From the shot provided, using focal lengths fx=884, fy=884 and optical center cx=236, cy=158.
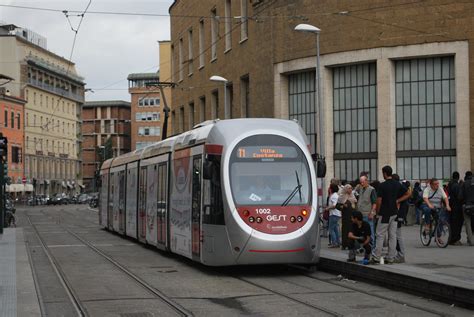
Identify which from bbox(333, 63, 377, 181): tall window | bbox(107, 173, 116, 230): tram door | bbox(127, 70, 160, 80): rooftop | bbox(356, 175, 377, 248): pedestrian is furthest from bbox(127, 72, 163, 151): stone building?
bbox(356, 175, 377, 248): pedestrian

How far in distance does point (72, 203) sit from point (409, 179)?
245ft

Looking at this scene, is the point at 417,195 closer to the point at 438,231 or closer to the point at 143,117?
the point at 438,231

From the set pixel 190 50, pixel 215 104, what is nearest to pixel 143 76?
pixel 190 50

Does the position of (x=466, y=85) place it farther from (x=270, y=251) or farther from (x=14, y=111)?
(x=14, y=111)

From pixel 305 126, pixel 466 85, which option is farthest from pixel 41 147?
pixel 466 85

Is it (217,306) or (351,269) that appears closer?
(217,306)

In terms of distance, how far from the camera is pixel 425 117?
3775 cm

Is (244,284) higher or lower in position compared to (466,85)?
lower

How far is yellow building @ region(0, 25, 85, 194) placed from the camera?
4058 inches

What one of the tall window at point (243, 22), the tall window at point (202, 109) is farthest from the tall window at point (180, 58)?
the tall window at point (243, 22)

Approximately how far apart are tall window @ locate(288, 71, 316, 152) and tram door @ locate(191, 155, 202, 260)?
75.2 ft

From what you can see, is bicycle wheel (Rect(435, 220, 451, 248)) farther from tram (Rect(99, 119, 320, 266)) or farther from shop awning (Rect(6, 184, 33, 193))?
shop awning (Rect(6, 184, 33, 193))

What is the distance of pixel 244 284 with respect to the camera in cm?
1598

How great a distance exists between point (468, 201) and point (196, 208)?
286 inches
